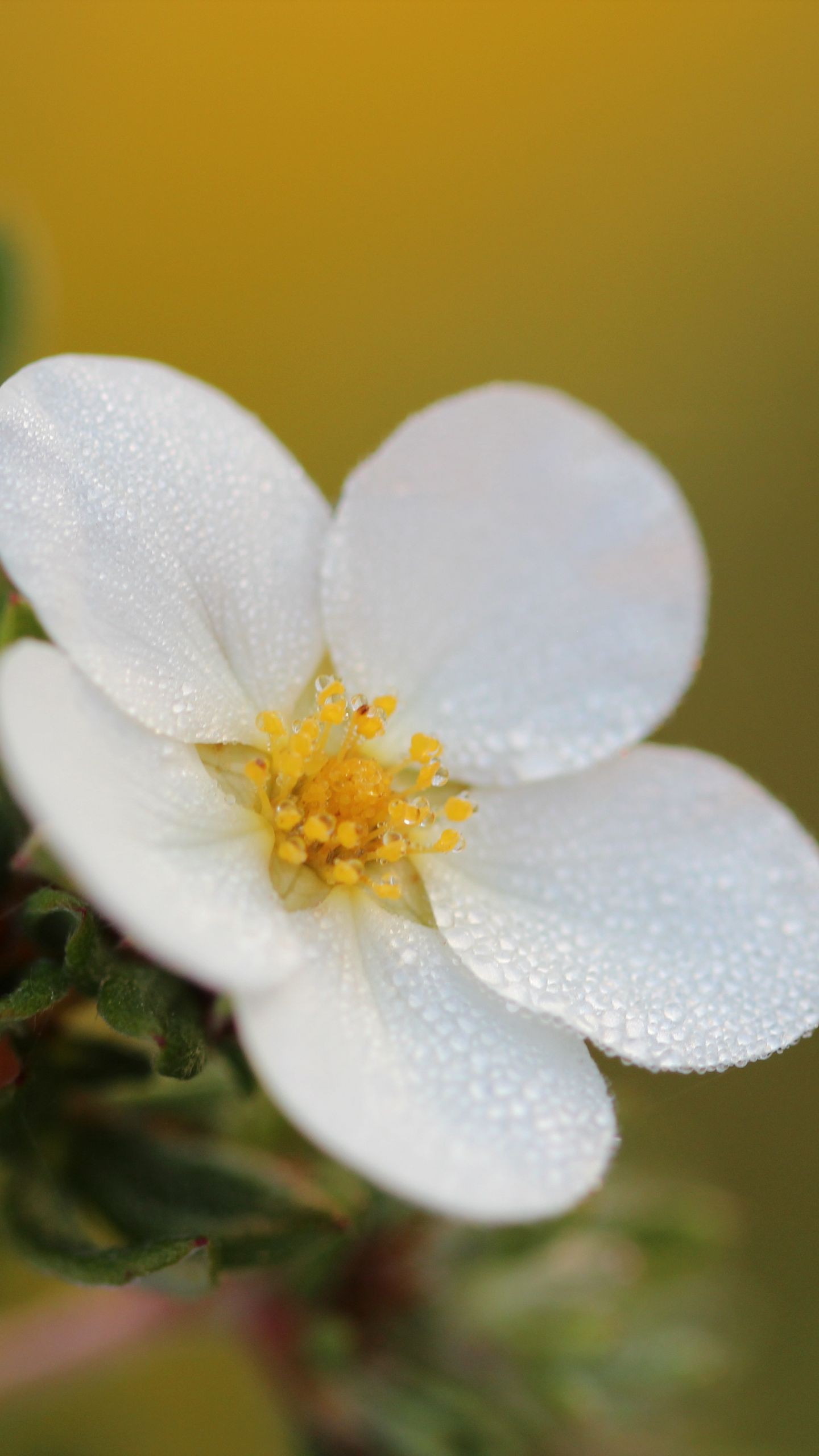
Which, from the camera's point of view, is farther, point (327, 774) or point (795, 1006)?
point (327, 774)

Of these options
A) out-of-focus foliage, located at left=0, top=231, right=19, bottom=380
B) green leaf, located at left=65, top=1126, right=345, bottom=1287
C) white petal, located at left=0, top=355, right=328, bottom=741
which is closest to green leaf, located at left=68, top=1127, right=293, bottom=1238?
green leaf, located at left=65, top=1126, right=345, bottom=1287

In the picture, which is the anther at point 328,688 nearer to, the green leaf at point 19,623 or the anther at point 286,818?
the anther at point 286,818

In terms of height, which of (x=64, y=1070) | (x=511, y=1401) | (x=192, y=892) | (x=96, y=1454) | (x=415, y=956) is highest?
(x=192, y=892)

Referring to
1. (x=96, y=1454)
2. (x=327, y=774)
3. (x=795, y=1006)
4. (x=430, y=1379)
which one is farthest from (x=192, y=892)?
(x=96, y=1454)

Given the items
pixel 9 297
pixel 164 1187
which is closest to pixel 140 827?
pixel 164 1187

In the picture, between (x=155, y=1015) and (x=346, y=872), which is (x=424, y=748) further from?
(x=155, y=1015)

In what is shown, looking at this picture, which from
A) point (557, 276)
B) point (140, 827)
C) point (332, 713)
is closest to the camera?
point (140, 827)

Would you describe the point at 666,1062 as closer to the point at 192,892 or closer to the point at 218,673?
the point at 192,892
